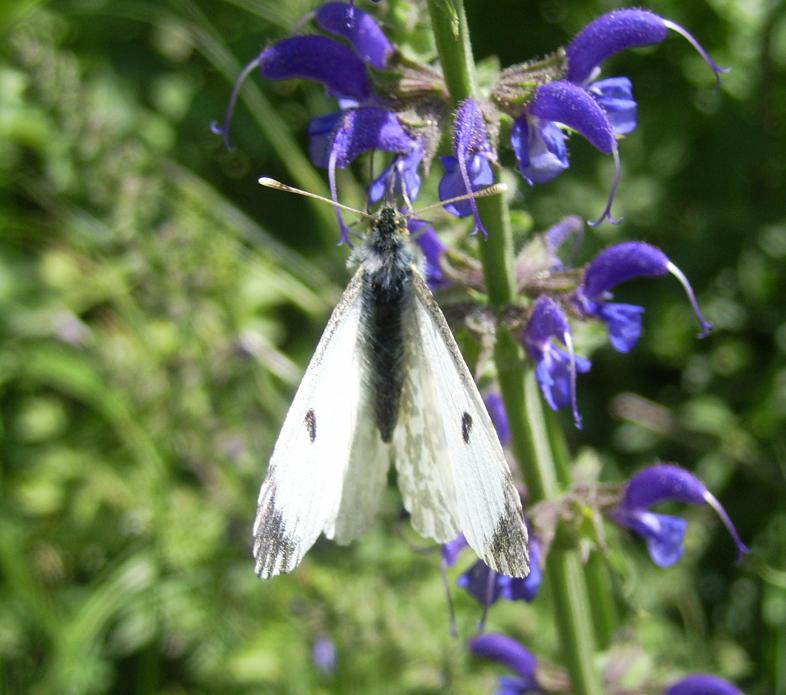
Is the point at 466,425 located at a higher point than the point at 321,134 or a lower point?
lower

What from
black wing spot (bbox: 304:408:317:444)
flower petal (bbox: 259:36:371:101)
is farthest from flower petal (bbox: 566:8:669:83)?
black wing spot (bbox: 304:408:317:444)

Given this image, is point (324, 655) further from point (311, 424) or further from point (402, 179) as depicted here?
point (402, 179)

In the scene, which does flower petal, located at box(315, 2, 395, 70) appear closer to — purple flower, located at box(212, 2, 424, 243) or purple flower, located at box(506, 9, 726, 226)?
purple flower, located at box(212, 2, 424, 243)

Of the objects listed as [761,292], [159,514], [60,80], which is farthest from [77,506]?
[761,292]

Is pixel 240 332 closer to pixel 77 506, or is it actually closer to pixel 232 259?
pixel 232 259

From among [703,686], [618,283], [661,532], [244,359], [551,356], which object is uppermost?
[244,359]

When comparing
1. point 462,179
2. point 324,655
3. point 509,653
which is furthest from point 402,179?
point 324,655
